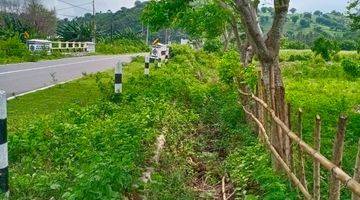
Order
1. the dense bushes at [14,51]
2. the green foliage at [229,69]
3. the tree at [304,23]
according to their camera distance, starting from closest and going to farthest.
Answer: the green foliage at [229,69] → the dense bushes at [14,51] → the tree at [304,23]

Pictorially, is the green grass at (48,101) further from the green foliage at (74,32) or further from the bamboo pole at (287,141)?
the green foliage at (74,32)

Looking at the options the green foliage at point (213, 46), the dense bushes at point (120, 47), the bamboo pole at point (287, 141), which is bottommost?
the dense bushes at point (120, 47)

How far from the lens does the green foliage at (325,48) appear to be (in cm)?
4391

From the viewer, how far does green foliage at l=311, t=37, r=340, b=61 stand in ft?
144

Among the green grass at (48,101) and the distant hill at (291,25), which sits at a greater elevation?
the distant hill at (291,25)

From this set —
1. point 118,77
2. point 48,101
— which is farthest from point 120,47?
point 118,77

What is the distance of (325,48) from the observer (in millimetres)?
44000

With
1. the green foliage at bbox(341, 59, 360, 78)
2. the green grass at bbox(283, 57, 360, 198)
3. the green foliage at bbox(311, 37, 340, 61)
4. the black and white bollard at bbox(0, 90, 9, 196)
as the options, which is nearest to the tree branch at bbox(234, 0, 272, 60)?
the green grass at bbox(283, 57, 360, 198)

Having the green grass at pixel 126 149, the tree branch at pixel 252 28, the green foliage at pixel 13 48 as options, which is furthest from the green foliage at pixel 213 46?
the tree branch at pixel 252 28

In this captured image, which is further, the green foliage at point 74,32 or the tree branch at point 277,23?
the green foliage at point 74,32

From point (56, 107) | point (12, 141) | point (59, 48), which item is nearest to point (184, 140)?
point (56, 107)

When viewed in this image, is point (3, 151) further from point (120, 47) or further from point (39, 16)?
point (39, 16)

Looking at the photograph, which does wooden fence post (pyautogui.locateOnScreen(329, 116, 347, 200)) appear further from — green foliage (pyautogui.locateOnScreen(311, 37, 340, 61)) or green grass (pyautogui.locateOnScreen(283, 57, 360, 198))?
green foliage (pyautogui.locateOnScreen(311, 37, 340, 61))

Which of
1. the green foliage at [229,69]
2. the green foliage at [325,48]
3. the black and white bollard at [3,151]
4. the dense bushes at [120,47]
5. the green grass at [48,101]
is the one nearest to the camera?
the black and white bollard at [3,151]
